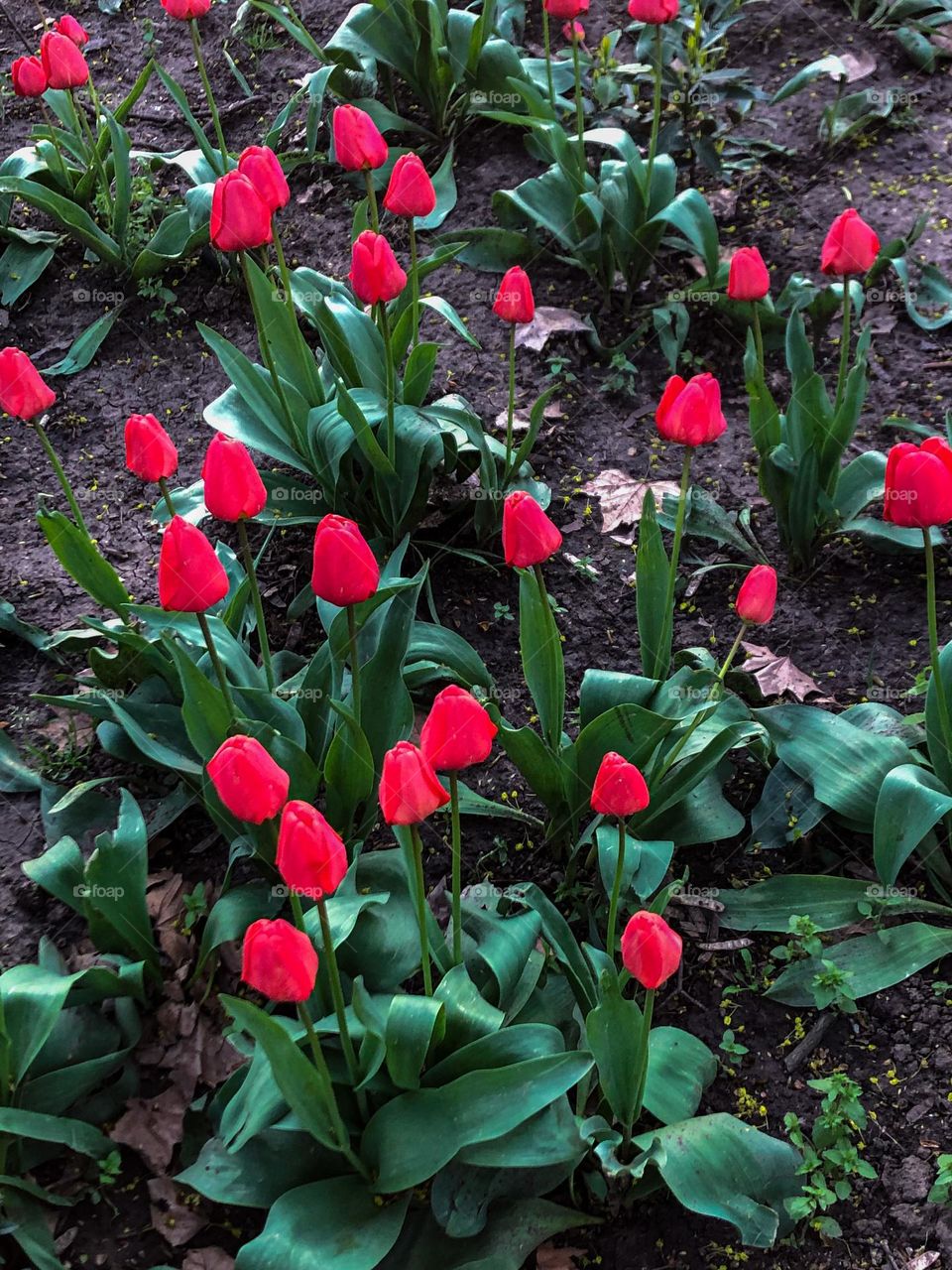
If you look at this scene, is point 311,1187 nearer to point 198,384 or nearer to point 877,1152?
point 877,1152

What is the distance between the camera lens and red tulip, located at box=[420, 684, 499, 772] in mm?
1684

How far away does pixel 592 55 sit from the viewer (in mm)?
4582

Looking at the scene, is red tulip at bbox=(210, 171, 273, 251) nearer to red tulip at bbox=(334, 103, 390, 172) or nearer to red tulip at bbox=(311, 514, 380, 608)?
red tulip at bbox=(334, 103, 390, 172)

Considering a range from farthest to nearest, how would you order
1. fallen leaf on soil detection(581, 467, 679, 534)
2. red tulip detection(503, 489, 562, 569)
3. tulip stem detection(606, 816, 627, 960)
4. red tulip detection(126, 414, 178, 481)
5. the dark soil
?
fallen leaf on soil detection(581, 467, 679, 534) < red tulip detection(126, 414, 178, 481) < the dark soil < red tulip detection(503, 489, 562, 569) < tulip stem detection(606, 816, 627, 960)

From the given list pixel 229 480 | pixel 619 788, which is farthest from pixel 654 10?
pixel 619 788

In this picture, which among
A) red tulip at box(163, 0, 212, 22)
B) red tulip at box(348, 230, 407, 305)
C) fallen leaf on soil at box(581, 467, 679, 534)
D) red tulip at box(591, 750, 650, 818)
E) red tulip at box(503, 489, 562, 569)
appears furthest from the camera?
fallen leaf on soil at box(581, 467, 679, 534)

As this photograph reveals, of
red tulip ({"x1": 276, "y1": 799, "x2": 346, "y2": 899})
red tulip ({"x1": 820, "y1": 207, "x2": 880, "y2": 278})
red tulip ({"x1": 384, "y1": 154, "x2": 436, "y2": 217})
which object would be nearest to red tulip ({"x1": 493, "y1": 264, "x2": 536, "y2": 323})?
red tulip ({"x1": 384, "y1": 154, "x2": 436, "y2": 217})

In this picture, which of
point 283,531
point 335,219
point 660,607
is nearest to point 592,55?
point 335,219

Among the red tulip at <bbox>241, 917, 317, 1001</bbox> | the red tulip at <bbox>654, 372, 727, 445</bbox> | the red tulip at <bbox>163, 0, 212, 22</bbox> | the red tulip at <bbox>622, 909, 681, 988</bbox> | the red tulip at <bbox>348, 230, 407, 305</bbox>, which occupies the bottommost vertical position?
the red tulip at <bbox>622, 909, 681, 988</bbox>

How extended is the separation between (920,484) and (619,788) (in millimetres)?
776

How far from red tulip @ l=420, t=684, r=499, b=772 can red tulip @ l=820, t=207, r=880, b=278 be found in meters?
1.63

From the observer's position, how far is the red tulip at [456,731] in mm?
1684

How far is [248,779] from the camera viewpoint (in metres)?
1.68

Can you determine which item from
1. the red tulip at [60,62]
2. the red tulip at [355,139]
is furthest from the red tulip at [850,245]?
the red tulip at [60,62]
